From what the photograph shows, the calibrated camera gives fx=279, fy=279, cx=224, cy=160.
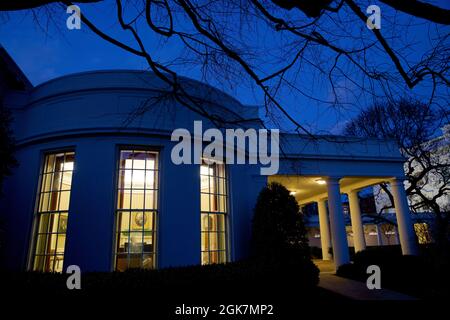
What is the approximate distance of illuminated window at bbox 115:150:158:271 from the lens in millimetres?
6230

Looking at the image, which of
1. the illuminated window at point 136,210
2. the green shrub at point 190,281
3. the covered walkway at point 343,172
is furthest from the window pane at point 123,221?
the covered walkway at point 343,172

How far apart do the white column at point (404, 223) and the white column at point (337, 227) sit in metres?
2.41

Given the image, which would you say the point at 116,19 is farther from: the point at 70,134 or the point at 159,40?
the point at 70,134

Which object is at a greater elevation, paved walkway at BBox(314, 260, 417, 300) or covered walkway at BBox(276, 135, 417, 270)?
covered walkway at BBox(276, 135, 417, 270)

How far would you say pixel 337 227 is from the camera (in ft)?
32.7

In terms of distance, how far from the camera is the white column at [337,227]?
988cm

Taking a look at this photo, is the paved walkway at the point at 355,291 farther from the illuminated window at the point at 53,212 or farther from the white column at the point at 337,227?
the illuminated window at the point at 53,212

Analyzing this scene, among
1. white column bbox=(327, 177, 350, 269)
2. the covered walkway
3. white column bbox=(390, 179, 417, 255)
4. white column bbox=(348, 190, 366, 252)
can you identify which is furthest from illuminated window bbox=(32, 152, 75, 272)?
white column bbox=(348, 190, 366, 252)

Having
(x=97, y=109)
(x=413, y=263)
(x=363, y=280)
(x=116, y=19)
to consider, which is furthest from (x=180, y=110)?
(x=413, y=263)

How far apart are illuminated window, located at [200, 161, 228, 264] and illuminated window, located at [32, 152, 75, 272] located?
322 centimetres

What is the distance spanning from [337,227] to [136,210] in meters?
7.14

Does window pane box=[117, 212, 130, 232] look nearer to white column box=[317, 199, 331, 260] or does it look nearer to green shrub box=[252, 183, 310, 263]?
green shrub box=[252, 183, 310, 263]

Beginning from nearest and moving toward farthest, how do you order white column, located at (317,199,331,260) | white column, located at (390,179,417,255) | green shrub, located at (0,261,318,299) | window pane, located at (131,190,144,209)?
green shrub, located at (0,261,318,299) < window pane, located at (131,190,144,209) < white column, located at (390,179,417,255) < white column, located at (317,199,331,260)

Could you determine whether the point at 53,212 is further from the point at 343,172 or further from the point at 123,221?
the point at 343,172
